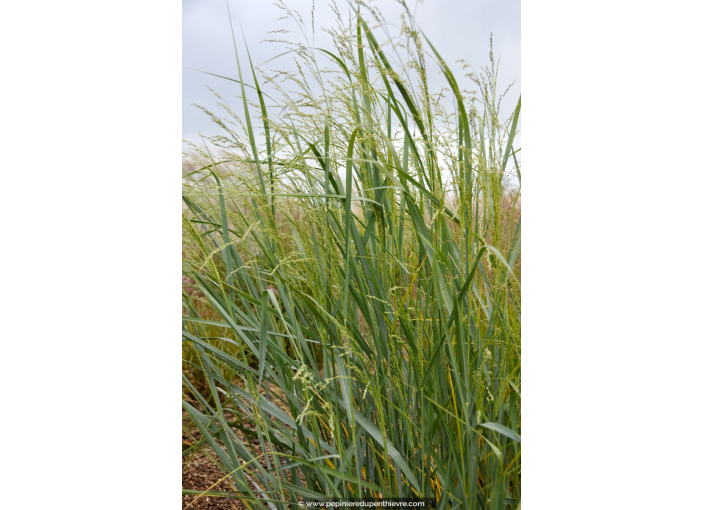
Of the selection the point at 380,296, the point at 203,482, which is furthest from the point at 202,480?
the point at 380,296

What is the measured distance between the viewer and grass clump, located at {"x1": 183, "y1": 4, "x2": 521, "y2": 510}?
39.6 inches

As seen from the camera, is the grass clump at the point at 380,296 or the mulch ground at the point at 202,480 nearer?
the grass clump at the point at 380,296

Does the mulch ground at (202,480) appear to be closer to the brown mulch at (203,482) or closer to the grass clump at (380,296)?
the brown mulch at (203,482)

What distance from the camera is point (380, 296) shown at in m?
1.06

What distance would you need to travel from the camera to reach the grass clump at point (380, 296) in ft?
3.30

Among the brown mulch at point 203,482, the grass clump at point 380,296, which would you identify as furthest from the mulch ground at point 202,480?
the grass clump at point 380,296

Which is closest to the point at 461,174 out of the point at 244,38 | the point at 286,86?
the point at 286,86

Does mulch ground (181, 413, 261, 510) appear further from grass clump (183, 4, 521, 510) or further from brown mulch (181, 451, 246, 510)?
grass clump (183, 4, 521, 510)

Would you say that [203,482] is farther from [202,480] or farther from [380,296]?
[380,296]

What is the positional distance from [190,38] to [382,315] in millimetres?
936

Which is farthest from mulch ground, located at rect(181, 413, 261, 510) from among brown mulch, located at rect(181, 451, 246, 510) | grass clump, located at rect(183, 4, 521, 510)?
grass clump, located at rect(183, 4, 521, 510)

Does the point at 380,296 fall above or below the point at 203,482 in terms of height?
above

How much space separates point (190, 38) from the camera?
1.34 meters
